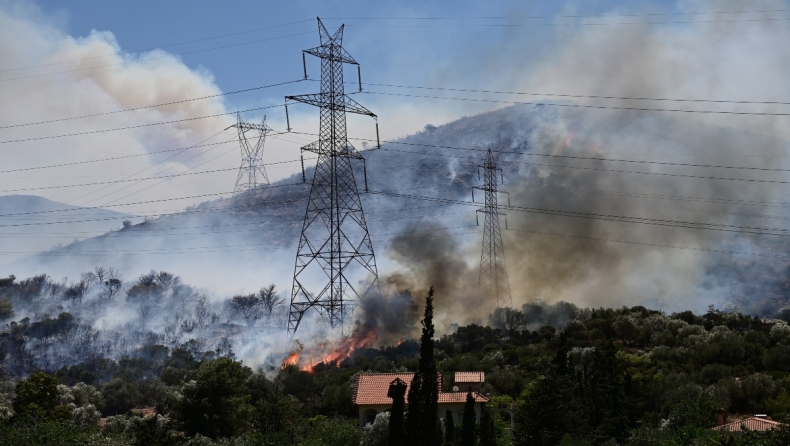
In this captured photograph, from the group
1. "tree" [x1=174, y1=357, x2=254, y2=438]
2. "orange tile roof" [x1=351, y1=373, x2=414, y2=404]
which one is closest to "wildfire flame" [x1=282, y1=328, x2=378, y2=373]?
"tree" [x1=174, y1=357, x2=254, y2=438]

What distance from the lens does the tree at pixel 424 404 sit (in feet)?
151

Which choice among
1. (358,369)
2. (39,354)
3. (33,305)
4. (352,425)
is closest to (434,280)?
(358,369)

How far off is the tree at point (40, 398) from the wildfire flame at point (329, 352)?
32.2m

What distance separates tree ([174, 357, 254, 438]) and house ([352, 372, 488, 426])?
9064 millimetres

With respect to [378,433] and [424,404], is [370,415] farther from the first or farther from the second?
[424,404]

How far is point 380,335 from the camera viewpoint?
112m

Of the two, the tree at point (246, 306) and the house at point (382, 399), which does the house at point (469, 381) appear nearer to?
the house at point (382, 399)

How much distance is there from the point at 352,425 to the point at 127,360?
68993 mm

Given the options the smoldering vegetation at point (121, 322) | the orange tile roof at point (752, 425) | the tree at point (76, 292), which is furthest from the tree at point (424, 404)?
the tree at point (76, 292)

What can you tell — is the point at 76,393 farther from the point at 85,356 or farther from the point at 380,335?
the point at 85,356

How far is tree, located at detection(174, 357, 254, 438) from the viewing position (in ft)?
234

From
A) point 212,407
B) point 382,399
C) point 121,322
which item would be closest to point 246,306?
point 121,322

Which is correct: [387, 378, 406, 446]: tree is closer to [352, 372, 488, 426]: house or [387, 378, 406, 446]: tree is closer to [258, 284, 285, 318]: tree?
[352, 372, 488, 426]: house

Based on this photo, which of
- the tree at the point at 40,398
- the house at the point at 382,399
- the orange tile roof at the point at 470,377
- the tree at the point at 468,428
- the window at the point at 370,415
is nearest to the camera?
the tree at the point at 468,428
